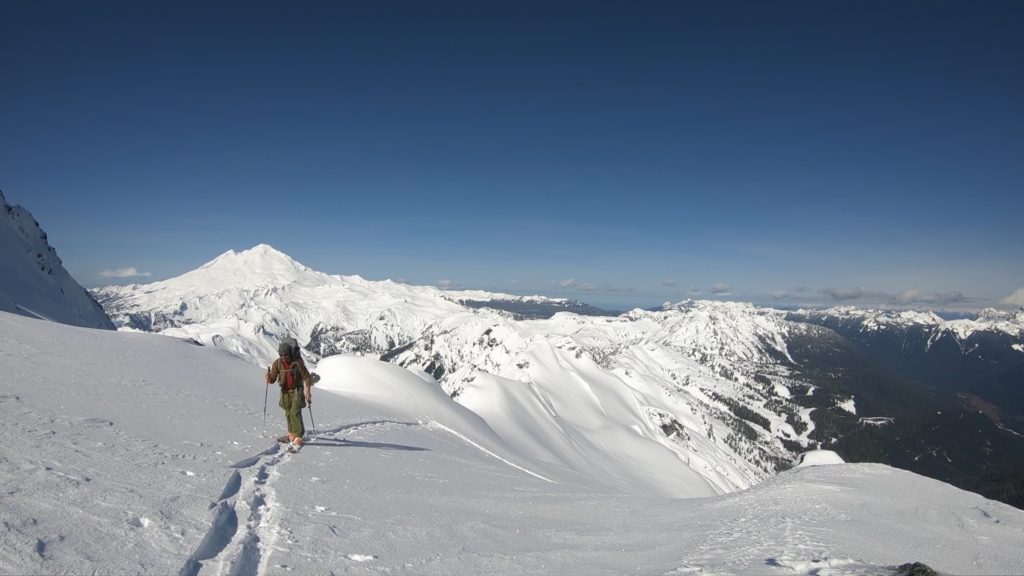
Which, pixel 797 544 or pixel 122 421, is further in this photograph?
pixel 122 421

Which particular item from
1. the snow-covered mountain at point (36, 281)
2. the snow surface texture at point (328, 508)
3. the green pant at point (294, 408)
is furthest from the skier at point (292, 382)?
the snow-covered mountain at point (36, 281)

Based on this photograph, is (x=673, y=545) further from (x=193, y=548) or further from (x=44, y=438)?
(x=44, y=438)

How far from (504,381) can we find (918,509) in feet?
260

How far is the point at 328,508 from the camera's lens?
716 centimetres

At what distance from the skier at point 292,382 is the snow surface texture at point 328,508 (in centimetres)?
80

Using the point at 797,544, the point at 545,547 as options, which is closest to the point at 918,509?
the point at 797,544

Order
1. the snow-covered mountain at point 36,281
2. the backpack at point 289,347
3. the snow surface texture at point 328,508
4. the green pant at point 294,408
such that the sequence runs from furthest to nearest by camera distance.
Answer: the snow-covered mountain at point 36,281, the backpack at point 289,347, the green pant at point 294,408, the snow surface texture at point 328,508

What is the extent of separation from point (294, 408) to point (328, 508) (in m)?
4.60

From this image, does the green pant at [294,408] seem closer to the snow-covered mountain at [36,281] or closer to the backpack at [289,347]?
the backpack at [289,347]

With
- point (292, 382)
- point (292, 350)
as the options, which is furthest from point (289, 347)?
point (292, 382)

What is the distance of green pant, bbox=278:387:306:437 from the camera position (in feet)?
36.0

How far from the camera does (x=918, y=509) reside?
30.7ft

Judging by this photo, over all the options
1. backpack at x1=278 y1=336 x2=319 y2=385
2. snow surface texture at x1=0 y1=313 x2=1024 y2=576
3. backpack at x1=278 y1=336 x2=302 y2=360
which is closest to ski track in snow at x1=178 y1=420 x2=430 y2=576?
snow surface texture at x1=0 y1=313 x2=1024 y2=576

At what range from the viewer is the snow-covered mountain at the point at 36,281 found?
86.9 m
